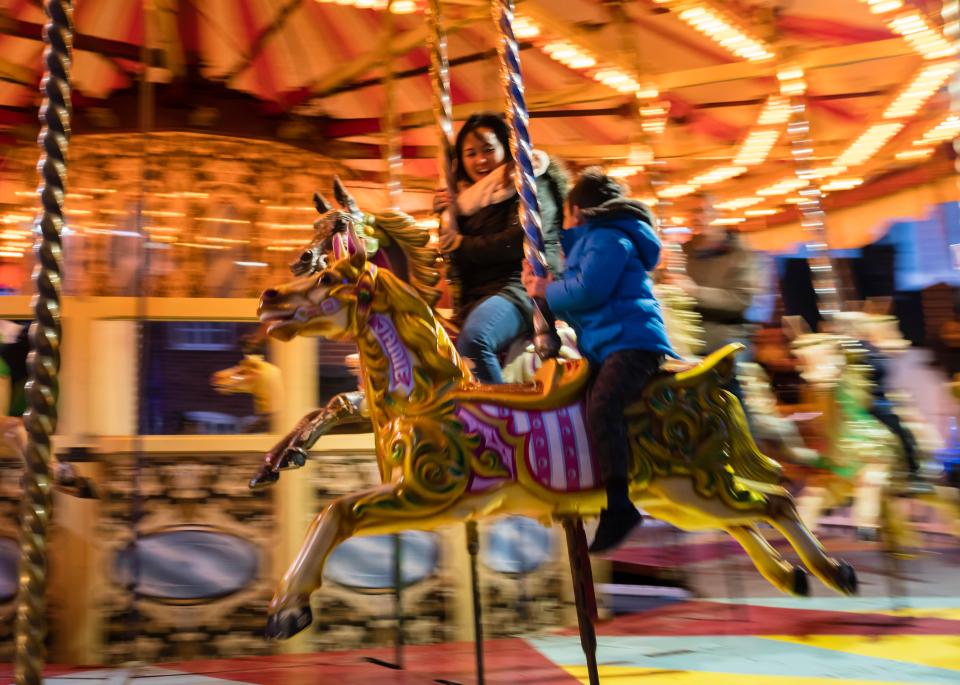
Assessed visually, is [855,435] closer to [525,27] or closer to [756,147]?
[525,27]

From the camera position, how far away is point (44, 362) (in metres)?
1.64

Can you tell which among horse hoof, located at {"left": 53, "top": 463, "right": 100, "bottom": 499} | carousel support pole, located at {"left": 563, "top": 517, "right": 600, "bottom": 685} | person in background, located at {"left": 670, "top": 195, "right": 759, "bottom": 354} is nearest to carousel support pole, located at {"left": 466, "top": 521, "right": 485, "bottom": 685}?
carousel support pole, located at {"left": 563, "top": 517, "right": 600, "bottom": 685}

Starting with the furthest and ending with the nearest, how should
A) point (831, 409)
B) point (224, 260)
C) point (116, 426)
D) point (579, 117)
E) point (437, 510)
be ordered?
point (579, 117)
point (224, 260)
point (831, 409)
point (116, 426)
point (437, 510)

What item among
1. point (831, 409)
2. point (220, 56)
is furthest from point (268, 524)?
point (220, 56)

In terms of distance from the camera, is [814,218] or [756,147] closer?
[814,218]

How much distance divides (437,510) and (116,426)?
250cm

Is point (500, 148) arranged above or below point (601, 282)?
above

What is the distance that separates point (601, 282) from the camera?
2252mm

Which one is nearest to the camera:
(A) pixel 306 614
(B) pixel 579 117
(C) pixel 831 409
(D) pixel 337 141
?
(A) pixel 306 614

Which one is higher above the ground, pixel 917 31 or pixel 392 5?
pixel 392 5

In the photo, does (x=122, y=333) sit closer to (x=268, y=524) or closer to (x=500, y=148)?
(x=268, y=524)

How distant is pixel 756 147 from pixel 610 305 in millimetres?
7024

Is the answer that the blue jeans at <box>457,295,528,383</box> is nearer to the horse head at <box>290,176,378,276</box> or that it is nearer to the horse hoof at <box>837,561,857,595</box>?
the horse head at <box>290,176,378,276</box>

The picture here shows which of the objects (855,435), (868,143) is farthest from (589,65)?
(868,143)
